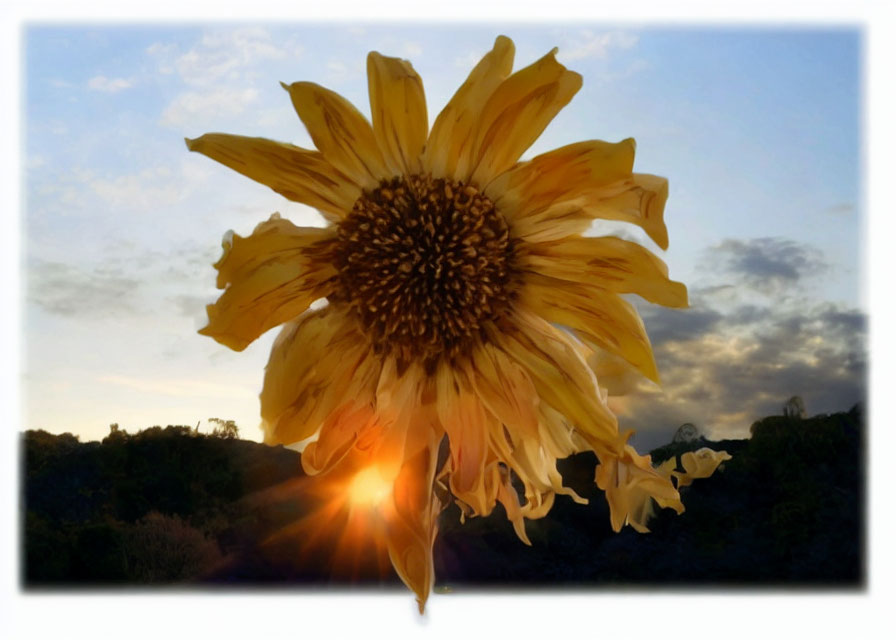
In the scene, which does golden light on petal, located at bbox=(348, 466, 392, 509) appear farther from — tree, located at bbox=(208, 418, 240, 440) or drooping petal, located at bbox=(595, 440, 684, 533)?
tree, located at bbox=(208, 418, 240, 440)

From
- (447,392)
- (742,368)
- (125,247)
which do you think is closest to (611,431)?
(447,392)

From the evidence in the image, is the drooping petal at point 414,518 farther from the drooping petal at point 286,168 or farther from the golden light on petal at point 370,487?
the drooping petal at point 286,168

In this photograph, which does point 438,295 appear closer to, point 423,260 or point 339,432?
point 423,260

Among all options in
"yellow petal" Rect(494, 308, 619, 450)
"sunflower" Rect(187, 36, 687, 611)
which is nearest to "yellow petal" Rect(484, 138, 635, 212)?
"sunflower" Rect(187, 36, 687, 611)

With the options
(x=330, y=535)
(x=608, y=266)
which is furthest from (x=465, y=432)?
(x=330, y=535)

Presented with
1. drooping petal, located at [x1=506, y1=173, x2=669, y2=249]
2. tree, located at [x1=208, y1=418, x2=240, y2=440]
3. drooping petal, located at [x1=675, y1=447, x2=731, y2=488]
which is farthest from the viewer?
tree, located at [x1=208, y1=418, x2=240, y2=440]

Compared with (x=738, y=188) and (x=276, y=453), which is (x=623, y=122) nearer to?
(x=738, y=188)

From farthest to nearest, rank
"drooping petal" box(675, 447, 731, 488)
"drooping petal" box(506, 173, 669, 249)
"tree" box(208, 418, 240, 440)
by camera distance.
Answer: "tree" box(208, 418, 240, 440), "drooping petal" box(675, 447, 731, 488), "drooping petal" box(506, 173, 669, 249)
